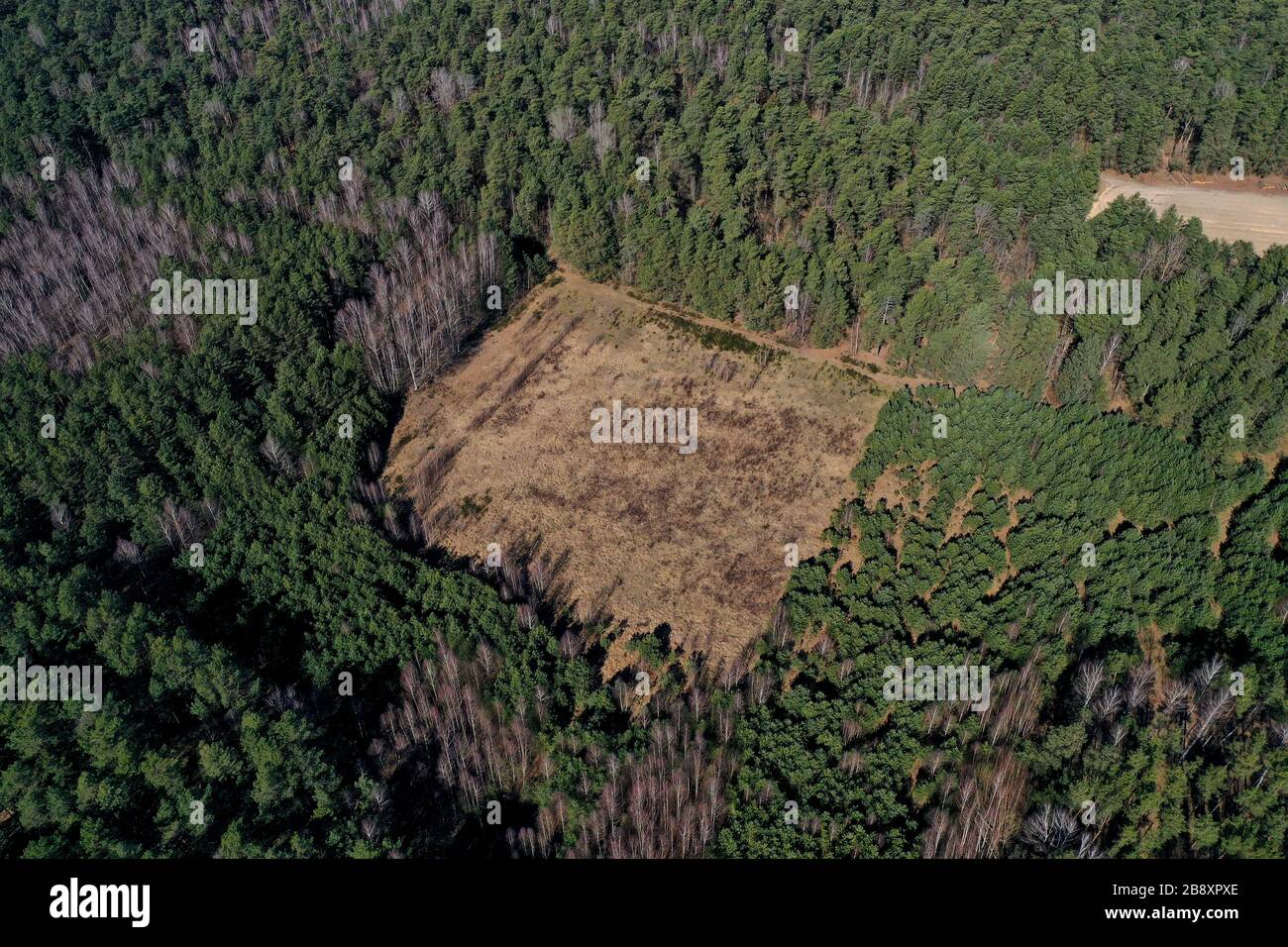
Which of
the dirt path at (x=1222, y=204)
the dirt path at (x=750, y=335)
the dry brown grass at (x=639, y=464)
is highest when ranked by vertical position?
the dirt path at (x=1222, y=204)

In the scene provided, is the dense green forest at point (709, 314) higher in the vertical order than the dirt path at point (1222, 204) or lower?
lower

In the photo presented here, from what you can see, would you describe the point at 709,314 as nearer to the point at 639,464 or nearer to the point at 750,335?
the point at 750,335

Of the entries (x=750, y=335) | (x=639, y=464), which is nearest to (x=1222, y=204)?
(x=750, y=335)

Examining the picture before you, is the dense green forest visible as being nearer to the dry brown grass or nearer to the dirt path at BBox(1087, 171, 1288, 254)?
the dry brown grass

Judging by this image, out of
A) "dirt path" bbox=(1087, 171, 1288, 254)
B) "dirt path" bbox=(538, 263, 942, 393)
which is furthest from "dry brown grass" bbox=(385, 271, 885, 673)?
"dirt path" bbox=(1087, 171, 1288, 254)

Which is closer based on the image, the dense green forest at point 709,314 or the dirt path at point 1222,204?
the dense green forest at point 709,314

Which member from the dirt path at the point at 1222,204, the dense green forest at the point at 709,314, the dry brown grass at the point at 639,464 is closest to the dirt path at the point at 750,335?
the dry brown grass at the point at 639,464

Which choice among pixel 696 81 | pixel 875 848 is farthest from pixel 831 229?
pixel 875 848

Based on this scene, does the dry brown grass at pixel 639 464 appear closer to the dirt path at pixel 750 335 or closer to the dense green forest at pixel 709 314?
the dirt path at pixel 750 335
